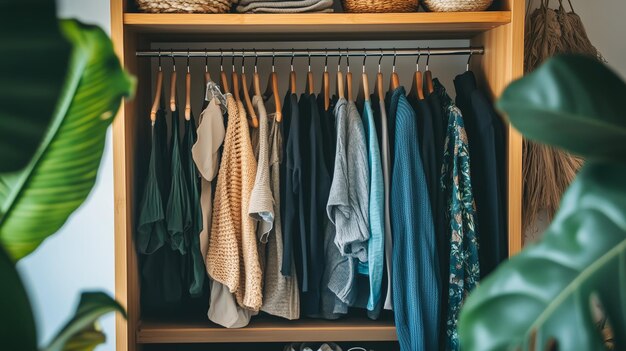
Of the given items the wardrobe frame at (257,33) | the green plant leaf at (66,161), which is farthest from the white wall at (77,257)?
the green plant leaf at (66,161)

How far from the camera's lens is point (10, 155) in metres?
0.37

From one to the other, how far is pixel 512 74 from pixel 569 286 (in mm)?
1460

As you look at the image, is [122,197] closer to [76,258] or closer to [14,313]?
[76,258]

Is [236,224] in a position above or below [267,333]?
above

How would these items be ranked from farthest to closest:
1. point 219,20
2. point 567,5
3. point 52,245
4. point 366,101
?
point 567,5 → point 52,245 → point 366,101 → point 219,20

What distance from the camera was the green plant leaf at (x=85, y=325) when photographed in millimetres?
445

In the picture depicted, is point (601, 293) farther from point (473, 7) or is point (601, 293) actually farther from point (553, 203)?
point (553, 203)

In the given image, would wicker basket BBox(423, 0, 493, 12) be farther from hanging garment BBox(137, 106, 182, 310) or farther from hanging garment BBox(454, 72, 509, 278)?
hanging garment BBox(137, 106, 182, 310)

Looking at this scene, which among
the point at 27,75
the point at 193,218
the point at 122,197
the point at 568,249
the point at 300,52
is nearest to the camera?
the point at 27,75

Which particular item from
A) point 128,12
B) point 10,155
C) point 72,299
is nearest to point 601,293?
point 10,155

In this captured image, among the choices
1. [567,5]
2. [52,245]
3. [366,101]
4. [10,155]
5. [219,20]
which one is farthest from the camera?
[567,5]

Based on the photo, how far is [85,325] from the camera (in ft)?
1.51

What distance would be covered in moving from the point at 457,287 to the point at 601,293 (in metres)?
1.45

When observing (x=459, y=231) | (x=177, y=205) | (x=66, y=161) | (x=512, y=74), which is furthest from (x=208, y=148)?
(x=66, y=161)
